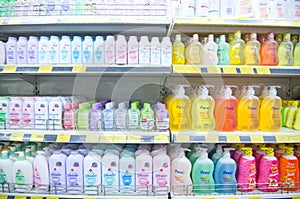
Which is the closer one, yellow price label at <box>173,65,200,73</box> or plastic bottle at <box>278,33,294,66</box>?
yellow price label at <box>173,65,200,73</box>

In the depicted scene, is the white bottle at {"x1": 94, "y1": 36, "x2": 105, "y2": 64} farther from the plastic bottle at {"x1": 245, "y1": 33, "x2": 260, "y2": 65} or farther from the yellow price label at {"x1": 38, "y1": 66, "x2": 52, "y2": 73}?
the plastic bottle at {"x1": 245, "y1": 33, "x2": 260, "y2": 65}

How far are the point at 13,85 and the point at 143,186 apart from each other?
5.02 ft

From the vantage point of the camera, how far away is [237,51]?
5.36 ft

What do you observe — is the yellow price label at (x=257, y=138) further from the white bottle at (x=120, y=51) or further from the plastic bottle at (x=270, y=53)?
the white bottle at (x=120, y=51)

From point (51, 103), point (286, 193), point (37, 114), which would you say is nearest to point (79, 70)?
point (51, 103)

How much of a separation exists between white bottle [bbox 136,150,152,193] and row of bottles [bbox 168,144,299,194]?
169 millimetres

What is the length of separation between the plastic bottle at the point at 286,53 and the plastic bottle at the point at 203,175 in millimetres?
871

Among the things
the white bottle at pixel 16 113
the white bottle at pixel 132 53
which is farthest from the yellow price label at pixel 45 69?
the white bottle at pixel 132 53

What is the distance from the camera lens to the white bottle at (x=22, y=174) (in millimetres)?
1550

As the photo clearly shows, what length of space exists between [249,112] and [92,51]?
1.19 m

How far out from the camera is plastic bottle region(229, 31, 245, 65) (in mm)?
1634

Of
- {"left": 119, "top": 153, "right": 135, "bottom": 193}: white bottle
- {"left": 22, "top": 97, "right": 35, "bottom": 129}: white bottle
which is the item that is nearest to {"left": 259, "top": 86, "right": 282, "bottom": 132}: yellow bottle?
{"left": 119, "top": 153, "right": 135, "bottom": 193}: white bottle

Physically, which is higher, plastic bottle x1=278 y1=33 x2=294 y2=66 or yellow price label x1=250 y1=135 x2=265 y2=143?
plastic bottle x1=278 y1=33 x2=294 y2=66

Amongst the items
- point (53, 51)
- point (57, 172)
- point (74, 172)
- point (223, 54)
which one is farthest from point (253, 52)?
point (57, 172)
